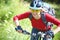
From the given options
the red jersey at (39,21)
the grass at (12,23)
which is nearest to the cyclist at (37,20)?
the red jersey at (39,21)

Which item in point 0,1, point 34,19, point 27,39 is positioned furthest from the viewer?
point 0,1

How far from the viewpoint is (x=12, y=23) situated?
86.6 inches

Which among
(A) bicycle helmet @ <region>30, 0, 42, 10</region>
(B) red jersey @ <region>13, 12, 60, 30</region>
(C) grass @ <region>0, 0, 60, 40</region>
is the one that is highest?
(A) bicycle helmet @ <region>30, 0, 42, 10</region>

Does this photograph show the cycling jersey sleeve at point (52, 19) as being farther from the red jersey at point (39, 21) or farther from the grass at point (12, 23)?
the grass at point (12, 23)

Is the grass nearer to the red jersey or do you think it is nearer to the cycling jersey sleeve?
the red jersey

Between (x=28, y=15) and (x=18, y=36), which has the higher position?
(x=28, y=15)

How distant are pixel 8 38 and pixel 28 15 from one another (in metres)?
0.41

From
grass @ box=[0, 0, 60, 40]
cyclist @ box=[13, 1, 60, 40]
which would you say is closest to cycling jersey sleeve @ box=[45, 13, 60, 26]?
cyclist @ box=[13, 1, 60, 40]

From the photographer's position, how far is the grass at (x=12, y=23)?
7.11 ft

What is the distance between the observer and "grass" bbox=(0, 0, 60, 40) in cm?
217

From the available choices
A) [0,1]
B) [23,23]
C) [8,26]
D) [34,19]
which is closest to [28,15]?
[34,19]

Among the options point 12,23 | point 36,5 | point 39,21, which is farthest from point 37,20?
point 12,23

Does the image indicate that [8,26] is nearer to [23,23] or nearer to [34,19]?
[23,23]

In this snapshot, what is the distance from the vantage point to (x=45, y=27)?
1.95m
